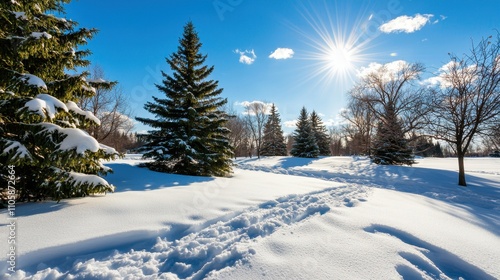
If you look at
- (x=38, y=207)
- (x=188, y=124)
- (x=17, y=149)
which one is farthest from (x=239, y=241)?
(x=188, y=124)

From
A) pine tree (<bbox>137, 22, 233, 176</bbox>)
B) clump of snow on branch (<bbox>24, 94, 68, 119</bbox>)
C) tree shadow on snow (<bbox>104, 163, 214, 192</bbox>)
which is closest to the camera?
clump of snow on branch (<bbox>24, 94, 68, 119</bbox>)

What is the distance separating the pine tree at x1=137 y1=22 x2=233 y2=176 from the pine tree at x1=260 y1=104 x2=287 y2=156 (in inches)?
1030

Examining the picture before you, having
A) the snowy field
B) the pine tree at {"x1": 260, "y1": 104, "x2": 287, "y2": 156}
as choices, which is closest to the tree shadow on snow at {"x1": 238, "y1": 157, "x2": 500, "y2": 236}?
the snowy field

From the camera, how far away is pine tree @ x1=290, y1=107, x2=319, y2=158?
27.3m

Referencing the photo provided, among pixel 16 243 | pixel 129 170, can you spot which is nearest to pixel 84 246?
pixel 16 243

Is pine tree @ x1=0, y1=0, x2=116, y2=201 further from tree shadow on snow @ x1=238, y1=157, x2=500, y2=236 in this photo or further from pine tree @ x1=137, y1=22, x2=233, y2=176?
tree shadow on snow @ x1=238, y1=157, x2=500, y2=236

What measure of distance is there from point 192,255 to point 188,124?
708 centimetres

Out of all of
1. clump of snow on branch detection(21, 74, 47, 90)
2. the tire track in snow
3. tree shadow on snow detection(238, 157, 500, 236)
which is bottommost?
tree shadow on snow detection(238, 157, 500, 236)

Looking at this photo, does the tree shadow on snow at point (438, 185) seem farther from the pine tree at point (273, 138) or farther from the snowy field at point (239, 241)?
the pine tree at point (273, 138)

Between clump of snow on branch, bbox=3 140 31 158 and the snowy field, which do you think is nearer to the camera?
the snowy field

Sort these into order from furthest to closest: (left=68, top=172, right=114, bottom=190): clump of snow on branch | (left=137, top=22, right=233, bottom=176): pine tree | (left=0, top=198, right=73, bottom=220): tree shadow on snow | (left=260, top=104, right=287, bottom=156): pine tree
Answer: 1. (left=260, top=104, right=287, bottom=156): pine tree
2. (left=137, top=22, right=233, bottom=176): pine tree
3. (left=68, top=172, right=114, bottom=190): clump of snow on branch
4. (left=0, top=198, right=73, bottom=220): tree shadow on snow

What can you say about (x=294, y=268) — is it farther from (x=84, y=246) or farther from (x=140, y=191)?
(x=140, y=191)

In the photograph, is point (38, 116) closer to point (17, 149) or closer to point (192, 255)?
point (17, 149)

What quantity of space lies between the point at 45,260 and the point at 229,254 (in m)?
2.16
